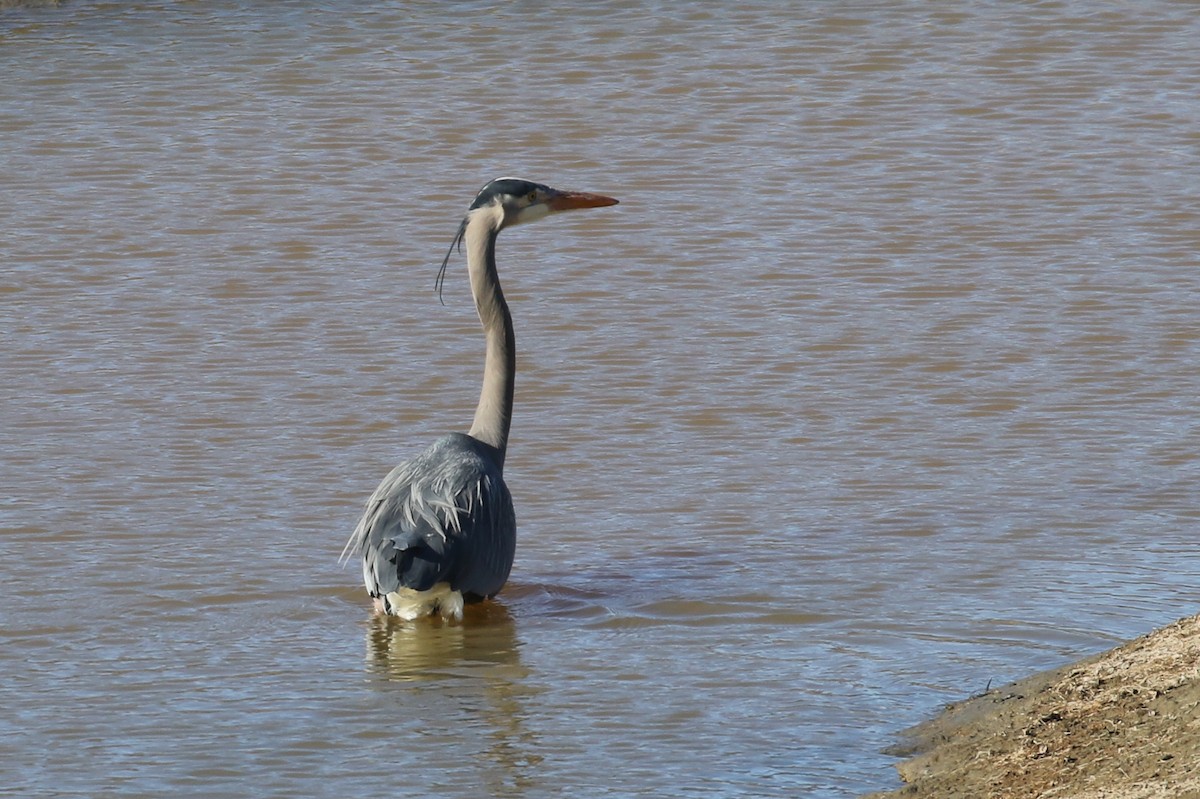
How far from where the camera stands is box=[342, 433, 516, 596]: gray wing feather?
24.1ft

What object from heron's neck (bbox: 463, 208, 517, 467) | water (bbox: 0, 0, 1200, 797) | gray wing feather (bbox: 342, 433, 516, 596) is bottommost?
water (bbox: 0, 0, 1200, 797)

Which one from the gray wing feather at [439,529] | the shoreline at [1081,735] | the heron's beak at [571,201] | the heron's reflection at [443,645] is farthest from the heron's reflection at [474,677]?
the heron's beak at [571,201]

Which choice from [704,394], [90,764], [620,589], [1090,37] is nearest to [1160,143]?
[1090,37]

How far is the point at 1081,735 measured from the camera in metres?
5.52

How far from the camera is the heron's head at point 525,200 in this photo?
8336mm

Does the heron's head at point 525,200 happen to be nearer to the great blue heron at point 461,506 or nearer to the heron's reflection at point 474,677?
the great blue heron at point 461,506

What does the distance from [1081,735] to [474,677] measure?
219 cm

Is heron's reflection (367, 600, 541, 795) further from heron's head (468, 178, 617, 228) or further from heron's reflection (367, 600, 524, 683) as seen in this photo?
heron's head (468, 178, 617, 228)

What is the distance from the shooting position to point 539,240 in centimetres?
1285

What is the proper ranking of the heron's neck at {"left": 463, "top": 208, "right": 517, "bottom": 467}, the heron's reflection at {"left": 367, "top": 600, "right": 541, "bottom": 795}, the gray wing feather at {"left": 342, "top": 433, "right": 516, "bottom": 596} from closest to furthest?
the heron's reflection at {"left": 367, "top": 600, "right": 541, "bottom": 795}
the gray wing feather at {"left": 342, "top": 433, "right": 516, "bottom": 596}
the heron's neck at {"left": 463, "top": 208, "right": 517, "bottom": 467}

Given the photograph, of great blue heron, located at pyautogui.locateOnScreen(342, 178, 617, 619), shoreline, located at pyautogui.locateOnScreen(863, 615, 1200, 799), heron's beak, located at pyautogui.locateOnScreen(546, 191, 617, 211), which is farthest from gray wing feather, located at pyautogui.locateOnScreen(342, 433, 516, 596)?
shoreline, located at pyautogui.locateOnScreen(863, 615, 1200, 799)

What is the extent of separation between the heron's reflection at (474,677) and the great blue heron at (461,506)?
0.31 ft

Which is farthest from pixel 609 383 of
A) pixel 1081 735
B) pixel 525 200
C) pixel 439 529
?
pixel 1081 735

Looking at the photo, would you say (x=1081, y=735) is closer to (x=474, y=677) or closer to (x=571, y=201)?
(x=474, y=677)
